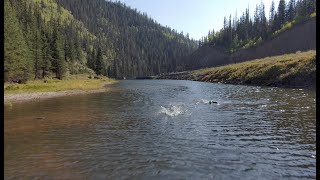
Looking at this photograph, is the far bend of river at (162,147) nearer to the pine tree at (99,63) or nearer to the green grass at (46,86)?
the green grass at (46,86)

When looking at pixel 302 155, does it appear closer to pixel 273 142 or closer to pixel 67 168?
pixel 273 142

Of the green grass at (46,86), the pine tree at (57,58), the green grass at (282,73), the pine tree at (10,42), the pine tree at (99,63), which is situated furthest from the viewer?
the pine tree at (99,63)

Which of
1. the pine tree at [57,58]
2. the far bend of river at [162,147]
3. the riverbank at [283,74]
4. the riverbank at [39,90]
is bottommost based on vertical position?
the far bend of river at [162,147]

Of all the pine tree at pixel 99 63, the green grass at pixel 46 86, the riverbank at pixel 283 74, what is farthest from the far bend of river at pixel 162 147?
the pine tree at pixel 99 63

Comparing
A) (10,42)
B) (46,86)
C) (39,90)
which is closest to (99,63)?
(46,86)

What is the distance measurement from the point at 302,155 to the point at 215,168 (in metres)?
5.11

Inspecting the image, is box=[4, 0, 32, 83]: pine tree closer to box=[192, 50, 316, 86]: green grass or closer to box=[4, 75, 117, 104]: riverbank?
box=[4, 75, 117, 104]: riverbank

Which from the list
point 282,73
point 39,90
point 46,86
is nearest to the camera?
point 39,90

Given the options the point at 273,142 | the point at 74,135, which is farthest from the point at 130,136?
the point at 273,142

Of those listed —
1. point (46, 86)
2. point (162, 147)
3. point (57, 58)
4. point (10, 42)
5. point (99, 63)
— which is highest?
point (99, 63)

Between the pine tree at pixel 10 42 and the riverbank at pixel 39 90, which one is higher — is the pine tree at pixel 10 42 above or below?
above

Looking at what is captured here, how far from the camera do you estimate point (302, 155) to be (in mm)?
16500

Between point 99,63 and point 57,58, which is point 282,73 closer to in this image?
point 57,58

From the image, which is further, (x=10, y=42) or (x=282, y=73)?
(x=282, y=73)
